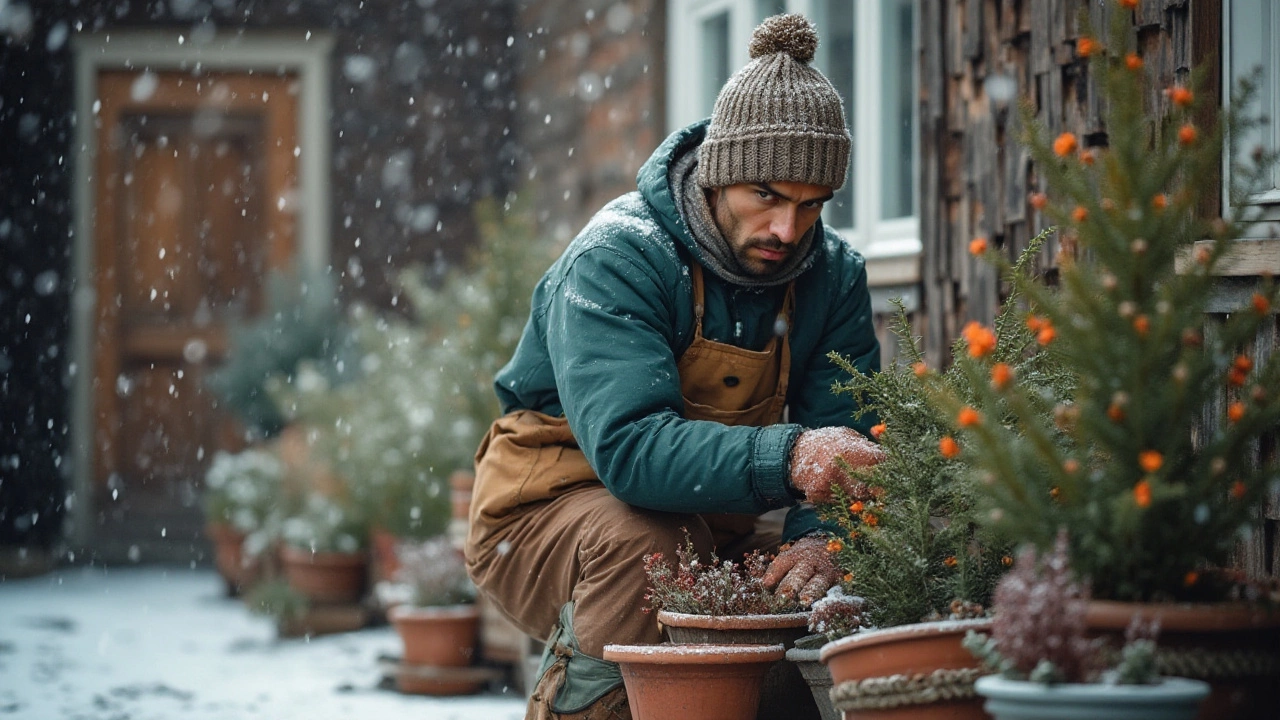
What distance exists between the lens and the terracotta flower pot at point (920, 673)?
2.05 metres

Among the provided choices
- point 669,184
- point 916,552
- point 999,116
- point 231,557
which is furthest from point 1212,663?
point 231,557

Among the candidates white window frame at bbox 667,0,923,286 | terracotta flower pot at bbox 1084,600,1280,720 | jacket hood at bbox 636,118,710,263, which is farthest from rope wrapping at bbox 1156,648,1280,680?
white window frame at bbox 667,0,923,286

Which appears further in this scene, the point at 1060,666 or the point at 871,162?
the point at 871,162

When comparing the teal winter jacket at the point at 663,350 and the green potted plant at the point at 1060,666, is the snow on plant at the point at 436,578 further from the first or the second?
the green potted plant at the point at 1060,666

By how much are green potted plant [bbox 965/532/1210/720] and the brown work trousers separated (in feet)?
3.17

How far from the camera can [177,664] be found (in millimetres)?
5465

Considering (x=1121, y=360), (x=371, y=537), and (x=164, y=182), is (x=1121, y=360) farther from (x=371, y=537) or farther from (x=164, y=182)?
(x=164, y=182)

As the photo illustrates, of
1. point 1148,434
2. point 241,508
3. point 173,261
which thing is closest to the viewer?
point 1148,434

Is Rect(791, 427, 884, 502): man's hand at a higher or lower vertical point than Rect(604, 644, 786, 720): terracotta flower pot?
higher

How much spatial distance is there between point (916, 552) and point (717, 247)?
830 millimetres

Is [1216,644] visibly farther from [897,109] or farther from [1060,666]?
[897,109]

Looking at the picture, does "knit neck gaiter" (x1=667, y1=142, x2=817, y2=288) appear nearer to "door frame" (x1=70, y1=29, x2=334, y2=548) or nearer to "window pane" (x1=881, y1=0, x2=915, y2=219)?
"window pane" (x1=881, y1=0, x2=915, y2=219)

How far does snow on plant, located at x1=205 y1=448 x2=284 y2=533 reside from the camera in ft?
23.1

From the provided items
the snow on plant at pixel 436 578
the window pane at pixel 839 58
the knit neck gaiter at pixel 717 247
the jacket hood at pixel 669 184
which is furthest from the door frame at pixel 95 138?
the knit neck gaiter at pixel 717 247
